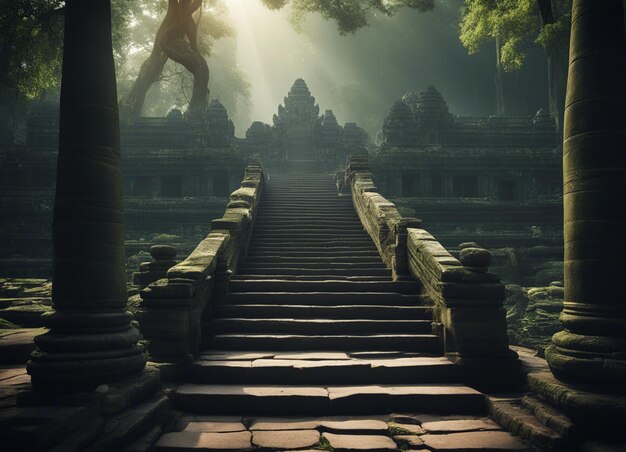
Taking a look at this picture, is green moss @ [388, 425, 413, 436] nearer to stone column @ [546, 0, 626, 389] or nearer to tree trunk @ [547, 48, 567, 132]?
stone column @ [546, 0, 626, 389]

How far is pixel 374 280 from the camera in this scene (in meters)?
Result: 8.20

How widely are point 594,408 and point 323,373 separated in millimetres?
2544

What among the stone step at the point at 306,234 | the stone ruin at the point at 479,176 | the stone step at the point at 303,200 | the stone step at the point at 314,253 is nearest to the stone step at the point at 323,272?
the stone step at the point at 314,253

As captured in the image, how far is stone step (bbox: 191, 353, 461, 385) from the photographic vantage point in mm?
5387

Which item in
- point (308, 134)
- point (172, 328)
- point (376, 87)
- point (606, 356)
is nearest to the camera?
point (606, 356)

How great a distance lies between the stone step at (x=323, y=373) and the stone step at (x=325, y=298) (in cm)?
195

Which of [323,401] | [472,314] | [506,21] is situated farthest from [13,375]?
[506,21]

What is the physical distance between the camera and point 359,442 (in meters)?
4.09

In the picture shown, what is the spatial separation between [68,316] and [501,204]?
19.2 m

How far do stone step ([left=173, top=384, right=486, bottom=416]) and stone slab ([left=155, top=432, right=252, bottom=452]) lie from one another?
598mm

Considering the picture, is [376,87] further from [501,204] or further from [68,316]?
[68,316]

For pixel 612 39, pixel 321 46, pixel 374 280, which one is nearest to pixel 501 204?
pixel 374 280

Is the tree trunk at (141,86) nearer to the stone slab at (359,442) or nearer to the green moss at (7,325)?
the green moss at (7,325)

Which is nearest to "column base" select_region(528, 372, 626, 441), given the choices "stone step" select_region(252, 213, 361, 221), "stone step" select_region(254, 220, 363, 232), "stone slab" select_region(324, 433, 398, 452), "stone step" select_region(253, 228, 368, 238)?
"stone slab" select_region(324, 433, 398, 452)
